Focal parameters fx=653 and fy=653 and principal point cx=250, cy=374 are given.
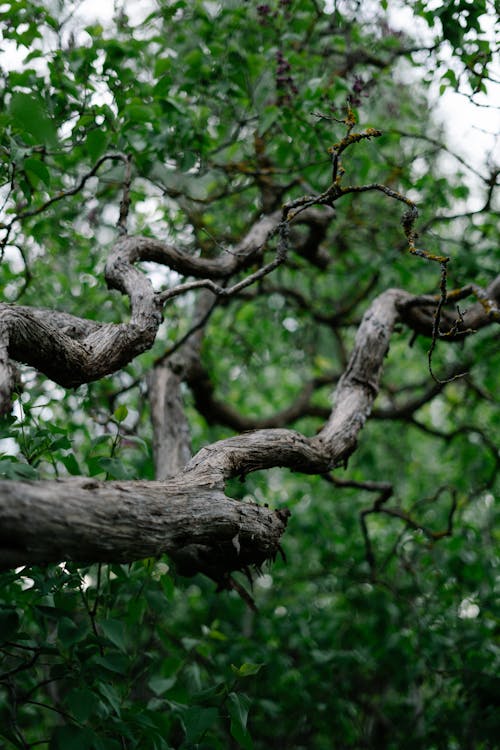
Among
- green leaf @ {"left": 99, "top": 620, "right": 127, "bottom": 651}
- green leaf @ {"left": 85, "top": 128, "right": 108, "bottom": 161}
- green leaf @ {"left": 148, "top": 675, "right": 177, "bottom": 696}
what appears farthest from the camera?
green leaf @ {"left": 85, "top": 128, "right": 108, "bottom": 161}

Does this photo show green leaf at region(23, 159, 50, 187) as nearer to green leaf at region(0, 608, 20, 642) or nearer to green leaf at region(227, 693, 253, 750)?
green leaf at region(0, 608, 20, 642)

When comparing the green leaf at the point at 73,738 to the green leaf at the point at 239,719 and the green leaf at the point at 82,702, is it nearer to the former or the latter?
the green leaf at the point at 82,702

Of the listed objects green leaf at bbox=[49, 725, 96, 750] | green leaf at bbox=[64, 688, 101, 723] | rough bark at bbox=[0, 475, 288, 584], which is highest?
rough bark at bbox=[0, 475, 288, 584]

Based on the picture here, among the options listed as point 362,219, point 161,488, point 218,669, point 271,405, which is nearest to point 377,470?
point 271,405

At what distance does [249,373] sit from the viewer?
508 centimetres

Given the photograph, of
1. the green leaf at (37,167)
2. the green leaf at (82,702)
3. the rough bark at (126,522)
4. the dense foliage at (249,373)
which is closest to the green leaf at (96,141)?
the dense foliage at (249,373)

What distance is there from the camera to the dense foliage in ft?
6.84

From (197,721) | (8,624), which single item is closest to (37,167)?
(8,624)

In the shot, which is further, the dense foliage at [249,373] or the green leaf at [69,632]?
the dense foliage at [249,373]

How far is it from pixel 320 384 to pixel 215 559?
2936mm

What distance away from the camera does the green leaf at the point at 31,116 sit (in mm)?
1874

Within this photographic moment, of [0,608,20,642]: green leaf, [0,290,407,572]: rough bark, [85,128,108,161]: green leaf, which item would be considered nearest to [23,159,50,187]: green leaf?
[85,128,108,161]: green leaf

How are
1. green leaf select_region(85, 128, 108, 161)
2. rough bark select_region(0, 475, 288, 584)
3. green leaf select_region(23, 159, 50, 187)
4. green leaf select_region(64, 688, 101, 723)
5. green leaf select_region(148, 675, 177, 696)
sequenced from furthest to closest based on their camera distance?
green leaf select_region(85, 128, 108, 161) < green leaf select_region(148, 675, 177, 696) < green leaf select_region(23, 159, 50, 187) < green leaf select_region(64, 688, 101, 723) < rough bark select_region(0, 475, 288, 584)

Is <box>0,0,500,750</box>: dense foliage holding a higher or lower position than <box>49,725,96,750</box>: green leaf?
higher
